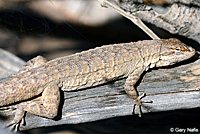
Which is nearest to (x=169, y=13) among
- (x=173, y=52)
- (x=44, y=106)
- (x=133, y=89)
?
(x=173, y=52)

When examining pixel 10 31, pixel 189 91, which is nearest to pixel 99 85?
pixel 189 91

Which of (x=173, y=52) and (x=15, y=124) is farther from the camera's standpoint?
(x=173, y=52)

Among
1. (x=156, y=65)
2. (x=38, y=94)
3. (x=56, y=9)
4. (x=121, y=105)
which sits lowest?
(x=121, y=105)

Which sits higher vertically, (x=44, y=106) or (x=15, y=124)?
(x=44, y=106)

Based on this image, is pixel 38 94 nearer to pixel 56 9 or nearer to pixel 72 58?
pixel 72 58

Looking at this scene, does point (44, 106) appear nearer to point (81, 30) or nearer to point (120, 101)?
point (120, 101)

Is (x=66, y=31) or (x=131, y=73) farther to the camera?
(x=66, y=31)

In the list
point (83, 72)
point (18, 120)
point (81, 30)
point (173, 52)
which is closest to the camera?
point (18, 120)
